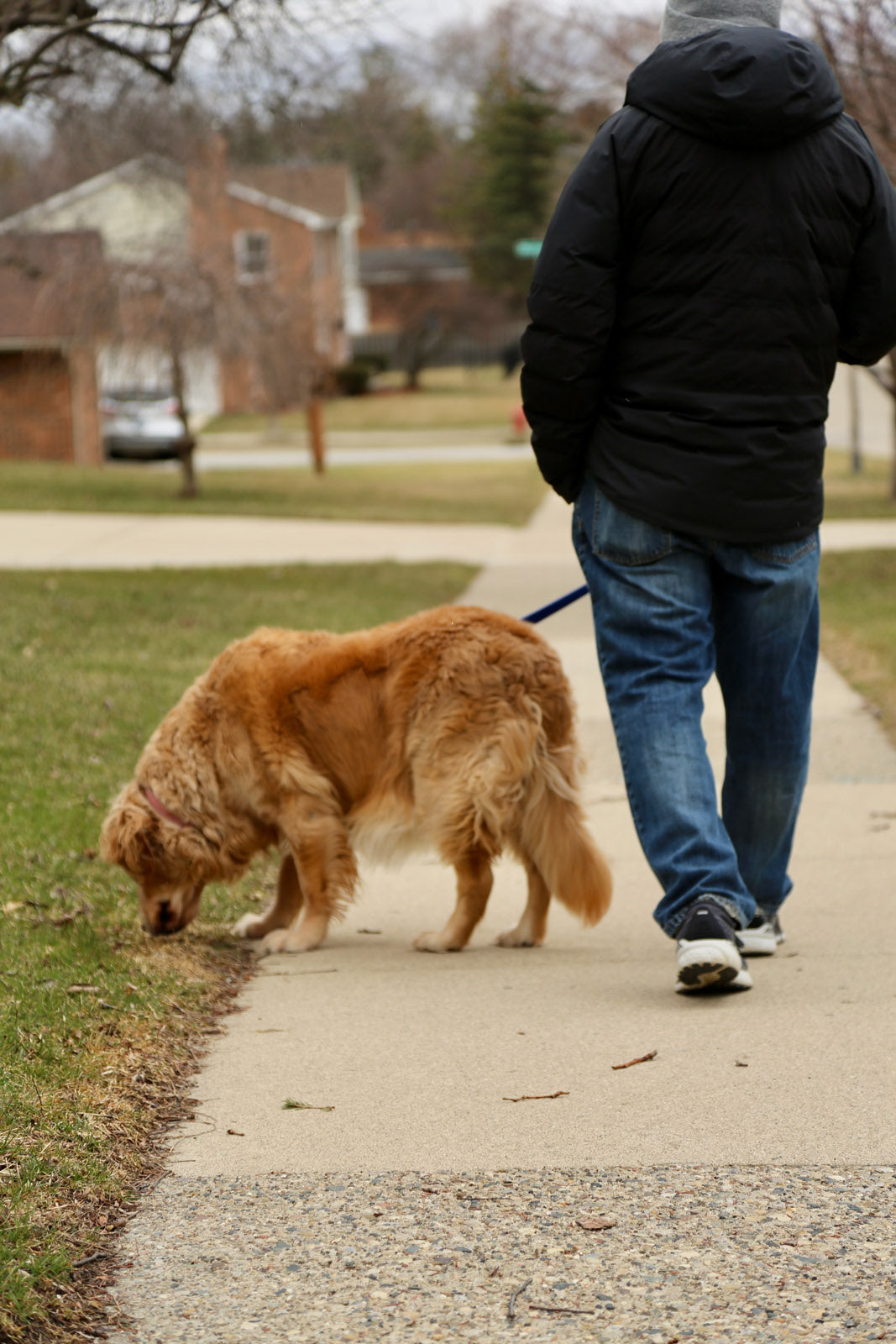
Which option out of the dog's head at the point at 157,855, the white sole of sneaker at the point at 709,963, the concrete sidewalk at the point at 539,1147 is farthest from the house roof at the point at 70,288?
the white sole of sneaker at the point at 709,963

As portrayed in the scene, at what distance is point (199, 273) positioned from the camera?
23375 millimetres

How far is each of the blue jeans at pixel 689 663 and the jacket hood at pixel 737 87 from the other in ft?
3.02

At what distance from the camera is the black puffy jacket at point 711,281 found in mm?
3807

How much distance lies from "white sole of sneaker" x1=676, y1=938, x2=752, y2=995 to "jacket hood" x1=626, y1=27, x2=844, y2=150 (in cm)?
191

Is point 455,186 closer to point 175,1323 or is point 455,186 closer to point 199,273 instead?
point 199,273

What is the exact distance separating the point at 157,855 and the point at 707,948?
1737 millimetres

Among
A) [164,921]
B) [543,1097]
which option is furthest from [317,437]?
[543,1097]

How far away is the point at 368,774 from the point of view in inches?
187

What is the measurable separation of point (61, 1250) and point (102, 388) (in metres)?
36.2

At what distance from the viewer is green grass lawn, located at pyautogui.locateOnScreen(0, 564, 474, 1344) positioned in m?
2.77

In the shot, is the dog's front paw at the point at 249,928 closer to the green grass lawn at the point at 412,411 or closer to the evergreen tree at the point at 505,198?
the green grass lawn at the point at 412,411

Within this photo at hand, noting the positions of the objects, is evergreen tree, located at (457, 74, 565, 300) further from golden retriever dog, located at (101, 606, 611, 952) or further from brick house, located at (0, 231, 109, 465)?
golden retriever dog, located at (101, 606, 611, 952)

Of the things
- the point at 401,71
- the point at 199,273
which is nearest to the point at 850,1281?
the point at 401,71

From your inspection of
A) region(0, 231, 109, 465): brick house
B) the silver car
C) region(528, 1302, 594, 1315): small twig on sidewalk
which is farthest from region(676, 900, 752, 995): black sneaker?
the silver car
